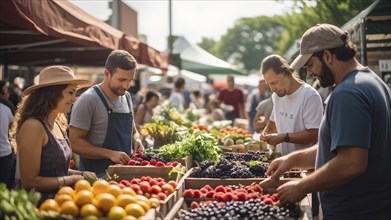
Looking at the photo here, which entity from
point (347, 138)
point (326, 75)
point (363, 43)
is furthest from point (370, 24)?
point (347, 138)

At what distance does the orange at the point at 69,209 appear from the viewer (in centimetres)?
329

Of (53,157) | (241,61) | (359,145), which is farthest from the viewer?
(241,61)

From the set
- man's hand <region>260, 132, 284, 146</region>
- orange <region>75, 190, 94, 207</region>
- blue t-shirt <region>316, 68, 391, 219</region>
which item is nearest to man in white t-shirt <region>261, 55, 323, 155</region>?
man's hand <region>260, 132, 284, 146</region>

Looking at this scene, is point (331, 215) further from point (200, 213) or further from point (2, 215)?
point (2, 215)

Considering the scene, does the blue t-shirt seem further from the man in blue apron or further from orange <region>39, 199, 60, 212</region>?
the man in blue apron

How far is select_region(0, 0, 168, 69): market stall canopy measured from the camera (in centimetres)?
525

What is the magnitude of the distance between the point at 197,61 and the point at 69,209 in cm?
1630

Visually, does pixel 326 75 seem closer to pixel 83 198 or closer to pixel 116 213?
pixel 116 213

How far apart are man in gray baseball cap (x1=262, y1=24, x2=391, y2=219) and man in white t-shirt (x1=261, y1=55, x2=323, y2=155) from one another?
1914mm

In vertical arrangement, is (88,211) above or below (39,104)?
below

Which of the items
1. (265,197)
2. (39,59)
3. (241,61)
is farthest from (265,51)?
(265,197)

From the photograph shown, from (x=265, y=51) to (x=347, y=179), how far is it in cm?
11354

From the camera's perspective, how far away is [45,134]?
397cm

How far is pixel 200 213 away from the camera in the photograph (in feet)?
11.9
